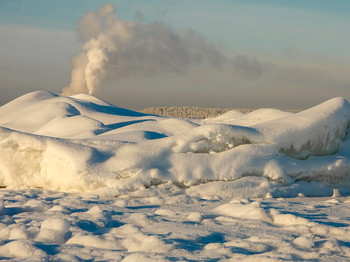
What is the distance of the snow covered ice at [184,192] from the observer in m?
3.57

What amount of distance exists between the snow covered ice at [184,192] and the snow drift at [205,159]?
0.02 metres

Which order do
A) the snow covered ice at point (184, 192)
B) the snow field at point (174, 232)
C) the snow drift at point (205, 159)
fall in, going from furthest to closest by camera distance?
1. the snow drift at point (205, 159)
2. the snow covered ice at point (184, 192)
3. the snow field at point (174, 232)

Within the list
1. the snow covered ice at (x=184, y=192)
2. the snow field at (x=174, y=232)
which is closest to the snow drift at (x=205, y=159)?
the snow covered ice at (x=184, y=192)

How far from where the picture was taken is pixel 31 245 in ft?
11.6

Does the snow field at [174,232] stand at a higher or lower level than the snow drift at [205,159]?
lower

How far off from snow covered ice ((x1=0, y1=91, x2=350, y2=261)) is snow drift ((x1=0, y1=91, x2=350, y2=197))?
0.02 meters

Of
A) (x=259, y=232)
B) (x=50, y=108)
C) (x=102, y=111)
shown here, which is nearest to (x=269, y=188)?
(x=259, y=232)

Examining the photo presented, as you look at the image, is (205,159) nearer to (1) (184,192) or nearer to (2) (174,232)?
(1) (184,192)

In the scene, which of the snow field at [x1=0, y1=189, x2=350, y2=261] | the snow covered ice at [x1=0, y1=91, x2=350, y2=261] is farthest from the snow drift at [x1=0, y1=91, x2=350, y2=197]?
the snow field at [x1=0, y1=189, x2=350, y2=261]

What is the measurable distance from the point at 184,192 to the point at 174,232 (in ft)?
8.18

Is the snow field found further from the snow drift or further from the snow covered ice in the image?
the snow drift

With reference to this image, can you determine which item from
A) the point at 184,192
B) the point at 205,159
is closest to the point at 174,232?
the point at 184,192

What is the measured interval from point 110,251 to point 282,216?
174 cm

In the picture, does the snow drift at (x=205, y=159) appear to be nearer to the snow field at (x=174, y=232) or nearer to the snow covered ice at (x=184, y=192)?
the snow covered ice at (x=184, y=192)
